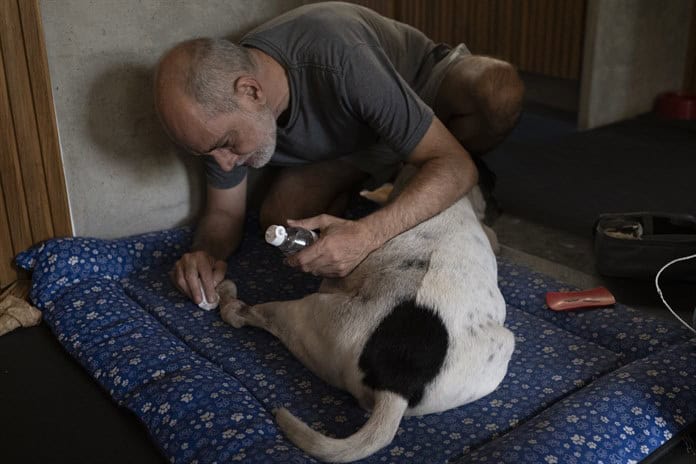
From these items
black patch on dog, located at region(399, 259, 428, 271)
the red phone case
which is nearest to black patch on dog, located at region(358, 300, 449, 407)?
black patch on dog, located at region(399, 259, 428, 271)

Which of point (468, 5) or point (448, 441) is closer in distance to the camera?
point (448, 441)

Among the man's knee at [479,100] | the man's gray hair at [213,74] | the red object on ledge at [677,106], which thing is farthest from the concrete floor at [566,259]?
the red object on ledge at [677,106]

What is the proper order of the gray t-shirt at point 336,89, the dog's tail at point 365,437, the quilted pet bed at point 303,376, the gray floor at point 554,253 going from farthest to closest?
the gray floor at point 554,253, the gray t-shirt at point 336,89, the quilted pet bed at point 303,376, the dog's tail at point 365,437

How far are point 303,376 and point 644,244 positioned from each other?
1421mm

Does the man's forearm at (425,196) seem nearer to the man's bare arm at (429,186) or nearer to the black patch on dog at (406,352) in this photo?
the man's bare arm at (429,186)

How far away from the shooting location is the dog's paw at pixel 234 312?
237cm

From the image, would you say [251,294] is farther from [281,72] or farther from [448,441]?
[448,441]

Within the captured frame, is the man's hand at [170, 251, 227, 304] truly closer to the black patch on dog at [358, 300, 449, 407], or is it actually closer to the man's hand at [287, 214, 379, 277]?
the man's hand at [287, 214, 379, 277]

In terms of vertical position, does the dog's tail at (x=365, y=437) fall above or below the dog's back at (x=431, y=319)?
below

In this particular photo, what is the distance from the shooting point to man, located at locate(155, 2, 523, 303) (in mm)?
2166

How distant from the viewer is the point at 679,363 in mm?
2053

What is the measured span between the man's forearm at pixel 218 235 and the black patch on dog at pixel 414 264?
3.25ft

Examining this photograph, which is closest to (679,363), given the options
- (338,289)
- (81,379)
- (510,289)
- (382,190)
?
(510,289)

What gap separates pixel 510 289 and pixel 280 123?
99 centimetres
